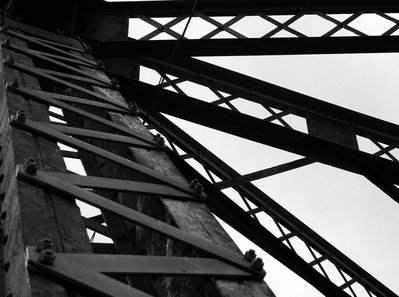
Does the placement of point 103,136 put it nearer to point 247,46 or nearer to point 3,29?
point 3,29

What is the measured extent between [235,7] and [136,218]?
229 inches

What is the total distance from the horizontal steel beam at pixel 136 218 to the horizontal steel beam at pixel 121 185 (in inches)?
6.4

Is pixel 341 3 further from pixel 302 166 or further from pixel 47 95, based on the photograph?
pixel 47 95

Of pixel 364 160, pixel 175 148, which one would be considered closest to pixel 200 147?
pixel 175 148

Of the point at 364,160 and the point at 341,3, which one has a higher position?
the point at 341,3

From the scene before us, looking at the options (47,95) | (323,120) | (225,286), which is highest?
(323,120)

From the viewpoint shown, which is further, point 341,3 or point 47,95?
point 341,3

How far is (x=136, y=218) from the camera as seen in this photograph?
3.96 meters

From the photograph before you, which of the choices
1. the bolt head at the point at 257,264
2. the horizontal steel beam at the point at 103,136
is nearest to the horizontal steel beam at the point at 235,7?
the horizontal steel beam at the point at 103,136

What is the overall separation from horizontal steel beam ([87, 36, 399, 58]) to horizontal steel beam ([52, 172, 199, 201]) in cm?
430

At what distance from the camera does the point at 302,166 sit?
8.57 meters

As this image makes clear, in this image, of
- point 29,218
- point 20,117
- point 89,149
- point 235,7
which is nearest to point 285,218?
point 235,7

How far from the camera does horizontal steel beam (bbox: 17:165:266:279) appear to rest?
3781 mm

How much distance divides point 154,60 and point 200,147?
1.13 meters
